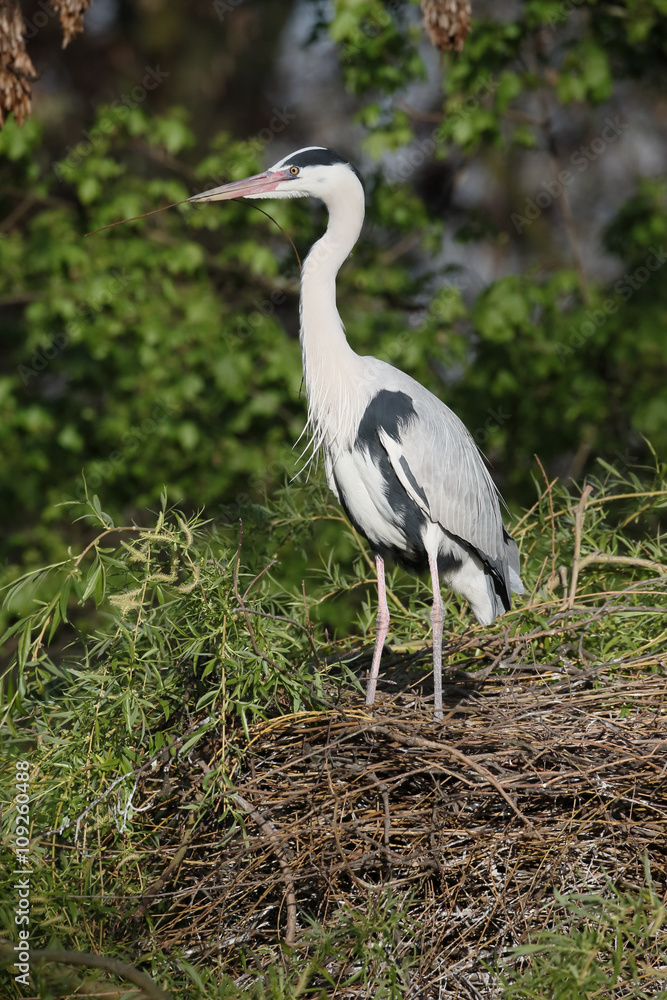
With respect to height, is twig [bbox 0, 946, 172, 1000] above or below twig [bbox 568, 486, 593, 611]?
above

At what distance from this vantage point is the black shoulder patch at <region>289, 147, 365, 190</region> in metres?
3.44

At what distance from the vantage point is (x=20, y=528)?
7.78 m

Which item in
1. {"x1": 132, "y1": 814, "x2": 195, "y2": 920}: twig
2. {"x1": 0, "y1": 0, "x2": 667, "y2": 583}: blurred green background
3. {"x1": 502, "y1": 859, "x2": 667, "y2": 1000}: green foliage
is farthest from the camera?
{"x1": 0, "y1": 0, "x2": 667, "y2": 583}: blurred green background

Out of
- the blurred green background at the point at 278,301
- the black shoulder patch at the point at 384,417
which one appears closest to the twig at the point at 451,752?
the black shoulder patch at the point at 384,417

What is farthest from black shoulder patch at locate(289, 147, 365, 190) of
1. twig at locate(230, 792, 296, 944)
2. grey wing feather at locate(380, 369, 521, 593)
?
twig at locate(230, 792, 296, 944)

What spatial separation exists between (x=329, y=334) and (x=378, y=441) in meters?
0.40

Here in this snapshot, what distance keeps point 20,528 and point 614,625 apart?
543 cm

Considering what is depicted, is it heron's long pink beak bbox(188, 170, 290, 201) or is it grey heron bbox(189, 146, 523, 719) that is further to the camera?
heron's long pink beak bbox(188, 170, 290, 201)

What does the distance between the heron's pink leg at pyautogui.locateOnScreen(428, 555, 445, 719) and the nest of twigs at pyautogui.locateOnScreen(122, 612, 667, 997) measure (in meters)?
0.21

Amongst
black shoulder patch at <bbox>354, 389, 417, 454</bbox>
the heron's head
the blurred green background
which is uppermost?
the heron's head

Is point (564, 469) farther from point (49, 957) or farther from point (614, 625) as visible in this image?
point (49, 957)

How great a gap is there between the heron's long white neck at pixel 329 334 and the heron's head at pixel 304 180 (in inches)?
0.8

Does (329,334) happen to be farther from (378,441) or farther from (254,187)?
(254,187)

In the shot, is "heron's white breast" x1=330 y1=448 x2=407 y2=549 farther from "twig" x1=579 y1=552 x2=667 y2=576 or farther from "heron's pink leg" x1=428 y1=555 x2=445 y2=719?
"twig" x1=579 y1=552 x2=667 y2=576
